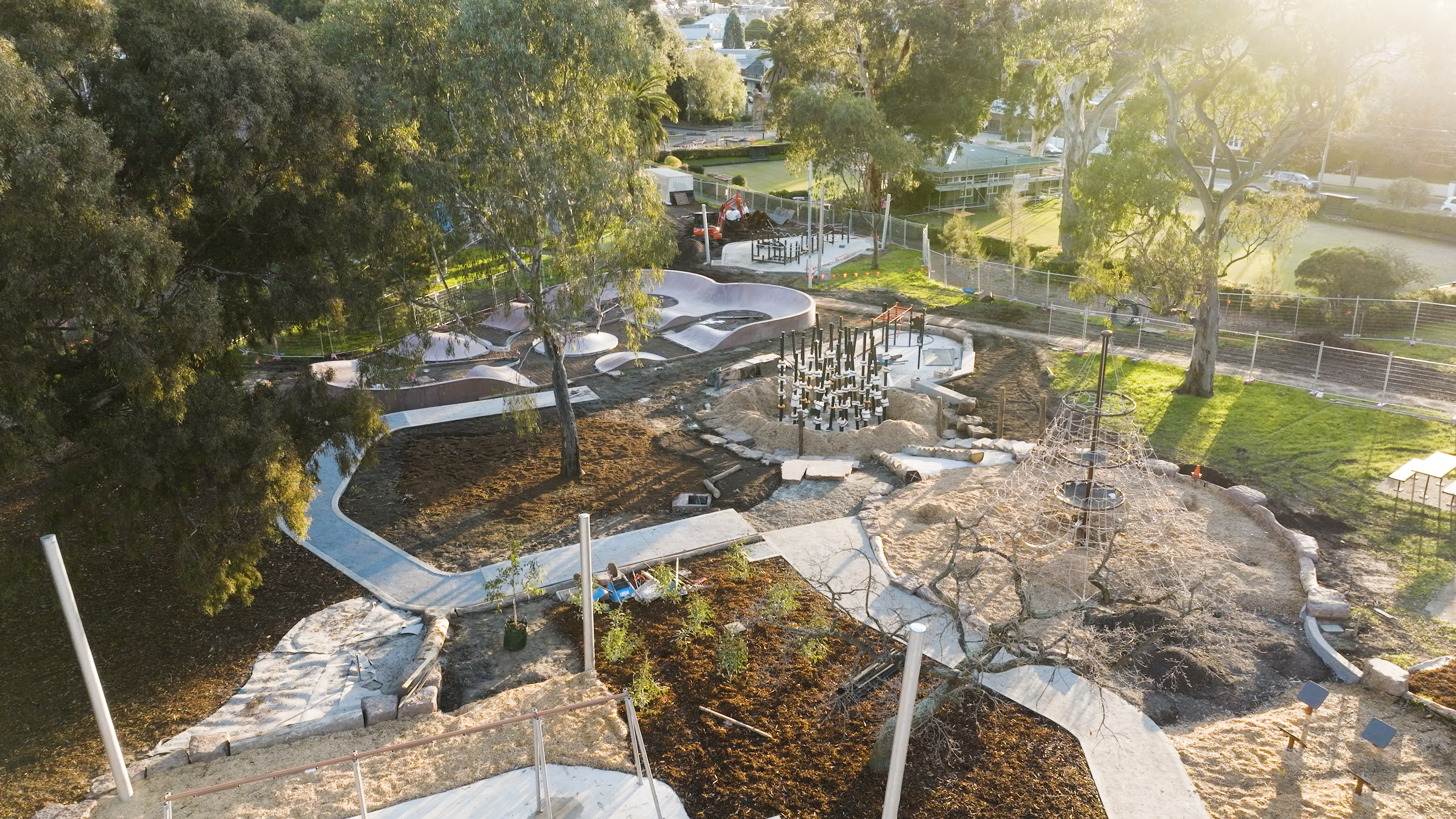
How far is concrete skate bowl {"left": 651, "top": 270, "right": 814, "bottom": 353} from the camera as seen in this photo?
29797 millimetres

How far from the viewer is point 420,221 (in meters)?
16.1

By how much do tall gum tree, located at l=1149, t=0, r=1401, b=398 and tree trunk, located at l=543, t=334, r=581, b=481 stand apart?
15.1m

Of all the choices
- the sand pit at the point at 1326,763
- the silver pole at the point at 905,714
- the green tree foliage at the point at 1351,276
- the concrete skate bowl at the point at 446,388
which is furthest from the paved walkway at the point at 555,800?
the green tree foliage at the point at 1351,276

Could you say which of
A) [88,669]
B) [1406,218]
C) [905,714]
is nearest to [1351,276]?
[1406,218]

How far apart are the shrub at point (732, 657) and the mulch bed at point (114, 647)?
254 inches

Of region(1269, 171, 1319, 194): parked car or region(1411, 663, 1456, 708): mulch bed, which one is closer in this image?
region(1411, 663, 1456, 708): mulch bed

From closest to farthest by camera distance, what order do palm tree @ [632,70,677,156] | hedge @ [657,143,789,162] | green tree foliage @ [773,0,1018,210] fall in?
palm tree @ [632,70,677,156] < green tree foliage @ [773,0,1018,210] < hedge @ [657,143,789,162]

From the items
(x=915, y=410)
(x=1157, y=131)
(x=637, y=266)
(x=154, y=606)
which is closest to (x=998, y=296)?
(x=1157, y=131)

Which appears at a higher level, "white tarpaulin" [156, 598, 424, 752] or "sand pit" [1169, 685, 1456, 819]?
"white tarpaulin" [156, 598, 424, 752]

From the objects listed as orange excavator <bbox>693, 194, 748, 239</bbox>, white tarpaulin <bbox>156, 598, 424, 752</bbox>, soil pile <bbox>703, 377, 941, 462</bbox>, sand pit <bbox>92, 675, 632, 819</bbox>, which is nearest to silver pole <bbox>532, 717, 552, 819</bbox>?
sand pit <bbox>92, 675, 632, 819</bbox>

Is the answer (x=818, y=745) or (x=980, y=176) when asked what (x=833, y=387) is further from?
(x=980, y=176)

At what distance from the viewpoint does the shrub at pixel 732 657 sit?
1270cm

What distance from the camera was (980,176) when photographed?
53.0m

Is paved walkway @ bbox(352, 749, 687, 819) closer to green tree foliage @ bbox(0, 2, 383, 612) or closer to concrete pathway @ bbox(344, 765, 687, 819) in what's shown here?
concrete pathway @ bbox(344, 765, 687, 819)
